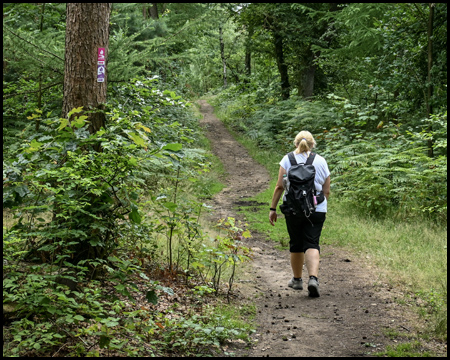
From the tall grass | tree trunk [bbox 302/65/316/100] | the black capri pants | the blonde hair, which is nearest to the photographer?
the tall grass

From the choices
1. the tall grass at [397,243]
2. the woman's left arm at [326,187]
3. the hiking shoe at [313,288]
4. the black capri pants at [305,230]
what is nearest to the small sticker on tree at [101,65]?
the black capri pants at [305,230]

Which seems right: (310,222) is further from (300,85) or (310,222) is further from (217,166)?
(300,85)

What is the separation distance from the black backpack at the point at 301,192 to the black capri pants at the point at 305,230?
0.12 m

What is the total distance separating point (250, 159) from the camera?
19969 mm

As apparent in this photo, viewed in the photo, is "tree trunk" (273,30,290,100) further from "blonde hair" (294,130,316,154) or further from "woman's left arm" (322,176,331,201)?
"woman's left arm" (322,176,331,201)

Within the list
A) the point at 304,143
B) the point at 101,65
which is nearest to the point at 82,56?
the point at 101,65

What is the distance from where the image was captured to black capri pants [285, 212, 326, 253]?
609 cm

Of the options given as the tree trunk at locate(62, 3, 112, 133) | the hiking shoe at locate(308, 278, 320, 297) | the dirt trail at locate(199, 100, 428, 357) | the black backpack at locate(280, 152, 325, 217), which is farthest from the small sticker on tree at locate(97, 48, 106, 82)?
the hiking shoe at locate(308, 278, 320, 297)

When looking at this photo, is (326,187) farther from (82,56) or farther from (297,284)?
(82,56)

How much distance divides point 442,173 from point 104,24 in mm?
7290

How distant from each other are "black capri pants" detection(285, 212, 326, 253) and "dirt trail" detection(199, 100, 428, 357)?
72 centimetres

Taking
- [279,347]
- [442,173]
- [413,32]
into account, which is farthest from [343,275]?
[413,32]

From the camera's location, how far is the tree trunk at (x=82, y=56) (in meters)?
5.39

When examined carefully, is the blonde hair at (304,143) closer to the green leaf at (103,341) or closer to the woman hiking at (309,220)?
the woman hiking at (309,220)
